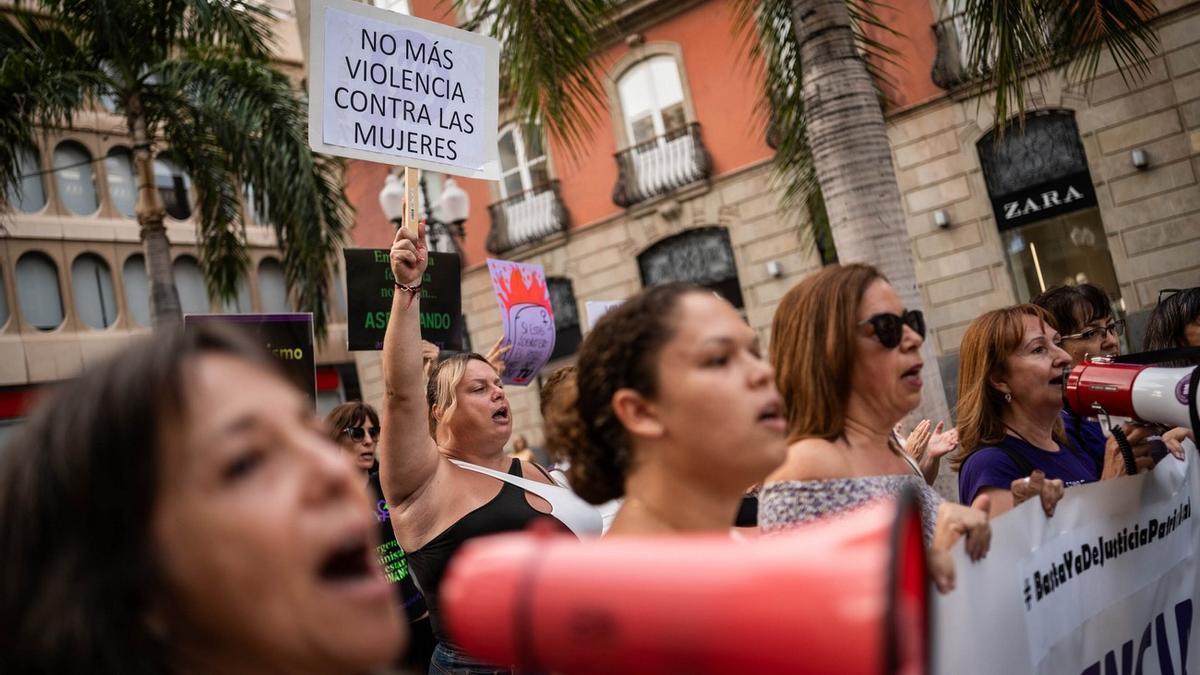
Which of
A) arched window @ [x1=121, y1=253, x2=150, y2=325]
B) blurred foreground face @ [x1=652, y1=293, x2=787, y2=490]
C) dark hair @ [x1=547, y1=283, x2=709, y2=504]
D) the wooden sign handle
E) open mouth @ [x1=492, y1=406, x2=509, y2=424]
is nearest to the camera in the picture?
blurred foreground face @ [x1=652, y1=293, x2=787, y2=490]

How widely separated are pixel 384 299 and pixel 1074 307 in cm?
341

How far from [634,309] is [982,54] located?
5.11 m

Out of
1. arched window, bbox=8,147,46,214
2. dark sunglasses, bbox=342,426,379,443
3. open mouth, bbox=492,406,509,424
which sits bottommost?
open mouth, bbox=492,406,509,424

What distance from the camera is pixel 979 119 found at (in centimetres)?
1448

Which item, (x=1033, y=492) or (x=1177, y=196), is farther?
(x=1177, y=196)

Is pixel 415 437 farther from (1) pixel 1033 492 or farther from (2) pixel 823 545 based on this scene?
(2) pixel 823 545

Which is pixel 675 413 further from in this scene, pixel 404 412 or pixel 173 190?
pixel 173 190

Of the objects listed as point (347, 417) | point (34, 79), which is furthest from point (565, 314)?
point (347, 417)

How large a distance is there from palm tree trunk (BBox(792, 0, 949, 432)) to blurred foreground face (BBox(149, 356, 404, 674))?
4.91m

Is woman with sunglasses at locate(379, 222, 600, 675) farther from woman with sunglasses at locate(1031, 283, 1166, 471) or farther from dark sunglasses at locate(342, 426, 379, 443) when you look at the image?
woman with sunglasses at locate(1031, 283, 1166, 471)

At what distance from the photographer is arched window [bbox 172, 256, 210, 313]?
22250 millimetres

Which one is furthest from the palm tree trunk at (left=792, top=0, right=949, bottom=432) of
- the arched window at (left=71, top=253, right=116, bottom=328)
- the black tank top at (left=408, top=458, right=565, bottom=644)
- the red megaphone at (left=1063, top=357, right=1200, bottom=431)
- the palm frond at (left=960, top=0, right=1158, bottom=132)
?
the arched window at (left=71, top=253, right=116, bottom=328)

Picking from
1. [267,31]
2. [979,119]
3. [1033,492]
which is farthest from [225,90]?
[1033,492]

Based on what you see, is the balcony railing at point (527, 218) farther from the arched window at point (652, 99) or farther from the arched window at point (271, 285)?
the arched window at point (271, 285)
